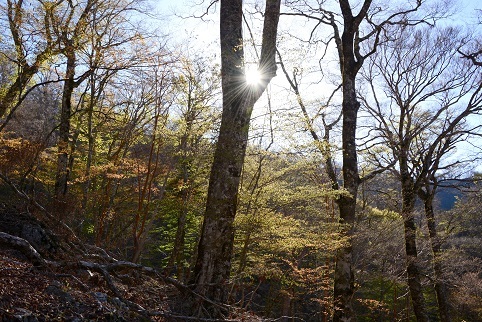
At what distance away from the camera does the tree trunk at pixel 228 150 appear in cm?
411

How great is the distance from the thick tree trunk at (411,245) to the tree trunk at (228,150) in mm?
7685

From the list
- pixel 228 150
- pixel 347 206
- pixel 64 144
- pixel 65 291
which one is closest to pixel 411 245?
pixel 347 206

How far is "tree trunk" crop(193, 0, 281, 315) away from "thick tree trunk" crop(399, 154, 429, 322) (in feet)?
25.2

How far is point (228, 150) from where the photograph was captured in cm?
445

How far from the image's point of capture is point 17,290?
2498 millimetres

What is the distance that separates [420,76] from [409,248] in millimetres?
5639

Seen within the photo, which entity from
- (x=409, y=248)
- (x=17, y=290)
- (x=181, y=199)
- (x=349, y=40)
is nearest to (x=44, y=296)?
(x=17, y=290)

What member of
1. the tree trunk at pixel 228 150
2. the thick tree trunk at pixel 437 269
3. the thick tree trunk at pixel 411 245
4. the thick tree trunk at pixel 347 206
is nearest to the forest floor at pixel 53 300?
the tree trunk at pixel 228 150

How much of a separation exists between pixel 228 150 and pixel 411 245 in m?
8.98

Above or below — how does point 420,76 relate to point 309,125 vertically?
above

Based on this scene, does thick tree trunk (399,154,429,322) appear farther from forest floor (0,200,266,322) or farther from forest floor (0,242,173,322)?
forest floor (0,242,173,322)

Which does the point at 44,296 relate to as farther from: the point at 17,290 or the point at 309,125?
the point at 309,125

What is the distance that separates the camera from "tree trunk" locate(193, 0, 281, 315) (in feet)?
13.5

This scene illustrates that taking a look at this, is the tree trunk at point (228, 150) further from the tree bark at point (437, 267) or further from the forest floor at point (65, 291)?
the tree bark at point (437, 267)
